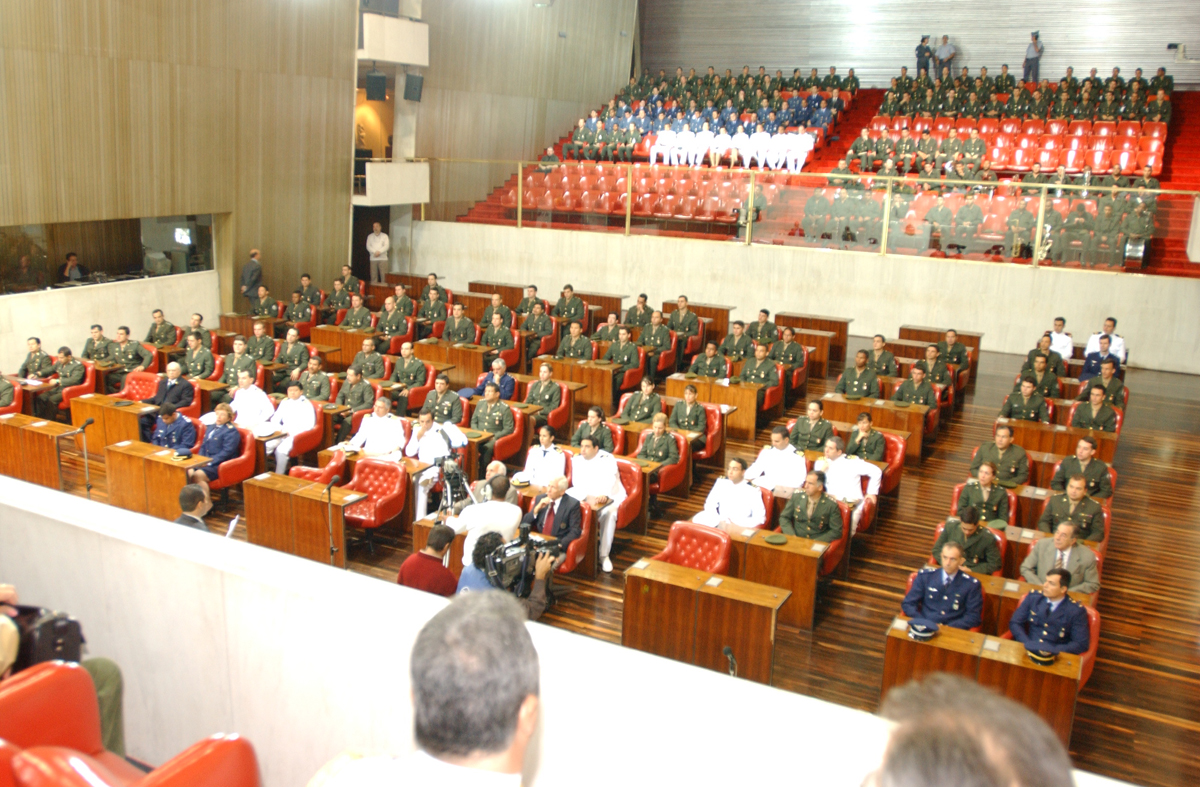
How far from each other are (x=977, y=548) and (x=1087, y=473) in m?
1.97

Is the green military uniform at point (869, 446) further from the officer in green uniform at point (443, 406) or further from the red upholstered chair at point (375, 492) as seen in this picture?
the red upholstered chair at point (375, 492)

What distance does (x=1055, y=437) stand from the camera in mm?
9297

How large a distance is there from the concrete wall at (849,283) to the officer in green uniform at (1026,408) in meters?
4.69

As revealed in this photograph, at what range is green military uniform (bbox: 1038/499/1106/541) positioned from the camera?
277 inches

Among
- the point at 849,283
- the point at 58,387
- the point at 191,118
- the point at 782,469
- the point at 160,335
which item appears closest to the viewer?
the point at 782,469

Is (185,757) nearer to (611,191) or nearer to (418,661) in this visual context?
(418,661)

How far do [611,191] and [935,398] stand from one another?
8.04 meters

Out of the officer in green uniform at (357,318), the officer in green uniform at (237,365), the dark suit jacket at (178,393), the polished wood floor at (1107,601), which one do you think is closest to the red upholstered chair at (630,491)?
the polished wood floor at (1107,601)

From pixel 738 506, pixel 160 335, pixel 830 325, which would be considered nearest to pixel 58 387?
pixel 160 335

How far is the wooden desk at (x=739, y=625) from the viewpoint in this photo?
5.57m

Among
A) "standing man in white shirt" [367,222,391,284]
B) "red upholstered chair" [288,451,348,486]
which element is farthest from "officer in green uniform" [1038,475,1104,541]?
"standing man in white shirt" [367,222,391,284]

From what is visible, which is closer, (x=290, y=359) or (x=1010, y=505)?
Answer: (x=1010, y=505)

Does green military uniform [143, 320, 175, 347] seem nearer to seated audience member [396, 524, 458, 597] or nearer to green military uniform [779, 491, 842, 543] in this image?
seated audience member [396, 524, 458, 597]

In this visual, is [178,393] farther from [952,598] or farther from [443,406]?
[952,598]
